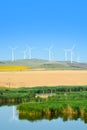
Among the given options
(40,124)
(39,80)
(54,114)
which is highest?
(39,80)

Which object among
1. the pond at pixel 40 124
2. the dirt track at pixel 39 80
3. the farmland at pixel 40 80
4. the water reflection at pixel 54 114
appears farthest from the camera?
the dirt track at pixel 39 80

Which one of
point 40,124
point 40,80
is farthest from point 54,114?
point 40,80

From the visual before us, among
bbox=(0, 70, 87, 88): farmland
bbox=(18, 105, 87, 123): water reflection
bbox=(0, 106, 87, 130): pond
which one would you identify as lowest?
bbox=(0, 106, 87, 130): pond

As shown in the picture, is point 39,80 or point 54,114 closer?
point 54,114

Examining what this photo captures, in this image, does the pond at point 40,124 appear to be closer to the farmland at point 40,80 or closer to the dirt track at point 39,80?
the farmland at point 40,80

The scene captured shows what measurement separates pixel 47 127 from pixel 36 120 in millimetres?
2619

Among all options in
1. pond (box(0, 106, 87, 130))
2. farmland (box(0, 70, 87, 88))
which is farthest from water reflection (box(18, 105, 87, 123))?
farmland (box(0, 70, 87, 88))

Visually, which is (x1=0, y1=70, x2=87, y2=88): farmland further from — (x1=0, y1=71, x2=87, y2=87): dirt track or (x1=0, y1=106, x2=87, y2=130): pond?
(x1=0, y1=106, x2=87, y2=130): pond

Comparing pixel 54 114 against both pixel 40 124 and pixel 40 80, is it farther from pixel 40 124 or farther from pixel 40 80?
pixel 40 80

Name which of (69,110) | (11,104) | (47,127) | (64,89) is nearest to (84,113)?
(69,110)

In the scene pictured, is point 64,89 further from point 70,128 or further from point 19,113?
point 70,128

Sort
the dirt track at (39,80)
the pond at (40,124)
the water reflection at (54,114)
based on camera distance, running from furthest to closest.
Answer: the dirt track at (39,80)
the water reflection at (54,114)
the pond at (40,124)

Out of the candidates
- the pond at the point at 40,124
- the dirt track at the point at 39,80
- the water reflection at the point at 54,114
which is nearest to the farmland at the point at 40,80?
the dirt track at the point at 39,80

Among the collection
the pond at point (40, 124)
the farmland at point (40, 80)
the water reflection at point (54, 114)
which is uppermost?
the farmland at point (40, 80)
